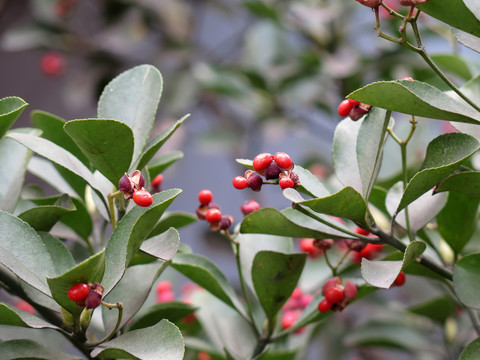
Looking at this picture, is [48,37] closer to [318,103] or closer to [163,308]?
[318,103]

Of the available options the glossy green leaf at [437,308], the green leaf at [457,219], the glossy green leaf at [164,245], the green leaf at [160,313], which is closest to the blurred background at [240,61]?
the glossy green leaf at [437,308]

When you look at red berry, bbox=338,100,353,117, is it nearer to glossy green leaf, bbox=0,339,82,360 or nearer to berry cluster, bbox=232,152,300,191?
berry cluster, bbox=232,152,300,191

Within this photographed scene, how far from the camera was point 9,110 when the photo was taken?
1.75 feet

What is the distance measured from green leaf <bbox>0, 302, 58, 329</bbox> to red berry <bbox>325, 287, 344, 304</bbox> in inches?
9.7

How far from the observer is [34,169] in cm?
68

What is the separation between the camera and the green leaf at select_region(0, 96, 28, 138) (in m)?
0.50

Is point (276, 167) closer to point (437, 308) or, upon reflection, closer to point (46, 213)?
point (46, 213)

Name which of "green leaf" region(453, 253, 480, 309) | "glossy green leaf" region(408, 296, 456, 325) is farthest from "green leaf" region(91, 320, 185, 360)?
"glossy green leaf" region(408, 296, 456, 325)

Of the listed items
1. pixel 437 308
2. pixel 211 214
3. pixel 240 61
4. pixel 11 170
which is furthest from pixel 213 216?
pixel 240 61

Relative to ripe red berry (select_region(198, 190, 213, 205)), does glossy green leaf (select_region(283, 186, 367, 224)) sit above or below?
above

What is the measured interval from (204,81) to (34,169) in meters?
Answer: 0.90

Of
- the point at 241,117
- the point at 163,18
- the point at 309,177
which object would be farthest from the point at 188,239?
the point at 309,177

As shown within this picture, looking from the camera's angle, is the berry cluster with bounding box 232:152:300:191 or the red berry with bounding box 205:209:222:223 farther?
the red berry with bounding box 205:209:222:223

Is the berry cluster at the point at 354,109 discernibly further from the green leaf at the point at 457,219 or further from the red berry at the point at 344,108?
the green leaf at the point at 457,219
